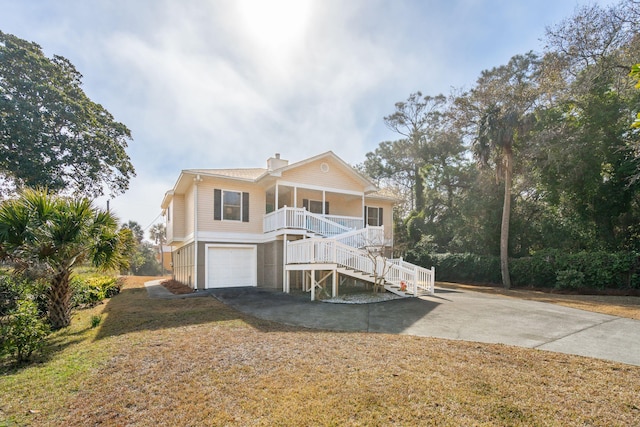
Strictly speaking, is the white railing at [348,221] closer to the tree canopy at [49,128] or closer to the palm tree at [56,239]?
the palm tree at [56,239]

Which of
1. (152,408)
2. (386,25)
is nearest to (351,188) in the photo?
(386,25)

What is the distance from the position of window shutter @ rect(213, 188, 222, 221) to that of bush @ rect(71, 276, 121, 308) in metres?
5.48

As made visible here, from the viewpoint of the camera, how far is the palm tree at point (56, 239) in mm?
7062

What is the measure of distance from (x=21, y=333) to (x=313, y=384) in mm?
5250

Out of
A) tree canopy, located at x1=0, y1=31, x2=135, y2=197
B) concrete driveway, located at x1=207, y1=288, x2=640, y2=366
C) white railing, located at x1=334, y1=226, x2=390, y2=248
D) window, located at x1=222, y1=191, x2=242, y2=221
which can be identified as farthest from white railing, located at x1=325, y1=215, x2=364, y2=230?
tree canopy, located at x1=0, y1=31, x2=135, y2=197

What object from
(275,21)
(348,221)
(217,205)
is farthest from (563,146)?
(217,205)

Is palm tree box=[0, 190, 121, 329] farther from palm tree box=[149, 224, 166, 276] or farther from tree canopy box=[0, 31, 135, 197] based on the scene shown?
palm tree box=[149, 224, 166, 276]

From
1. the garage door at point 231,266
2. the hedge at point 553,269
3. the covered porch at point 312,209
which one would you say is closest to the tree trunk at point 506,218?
the hedge at point 553,269

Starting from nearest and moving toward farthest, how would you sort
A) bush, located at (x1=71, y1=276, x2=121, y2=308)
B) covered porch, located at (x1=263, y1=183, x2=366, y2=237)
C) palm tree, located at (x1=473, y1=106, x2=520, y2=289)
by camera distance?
bush, located at (x1=71, y1=276, x2=121, y2=308), covered porch, located at (x1=263, y1=183, x2=366, y2=237), palm tree, located at (x1=473, y1=106, x2=520, y2=289)

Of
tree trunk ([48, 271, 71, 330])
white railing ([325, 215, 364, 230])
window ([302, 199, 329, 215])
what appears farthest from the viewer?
window ([302, 199, 329, 215])

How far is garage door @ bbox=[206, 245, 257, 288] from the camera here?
15.2m

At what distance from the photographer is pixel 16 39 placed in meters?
16.8

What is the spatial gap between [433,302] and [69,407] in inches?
387

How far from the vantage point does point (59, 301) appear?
8.22m
